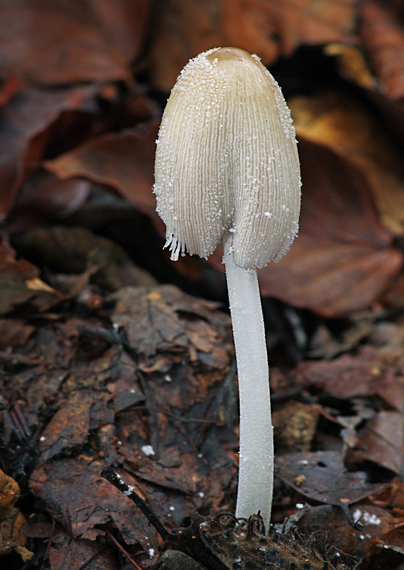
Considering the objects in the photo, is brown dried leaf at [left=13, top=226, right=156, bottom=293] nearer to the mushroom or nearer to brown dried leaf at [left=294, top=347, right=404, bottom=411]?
brown dried leaf at [left=294, top=347, right=404, bottom=411]

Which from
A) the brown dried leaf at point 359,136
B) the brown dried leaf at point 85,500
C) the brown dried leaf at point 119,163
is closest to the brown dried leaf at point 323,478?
the brown dried leaf at point 85,500

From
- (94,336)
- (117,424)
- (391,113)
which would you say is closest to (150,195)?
(94,336)

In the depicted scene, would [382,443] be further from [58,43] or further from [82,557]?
[58,43]

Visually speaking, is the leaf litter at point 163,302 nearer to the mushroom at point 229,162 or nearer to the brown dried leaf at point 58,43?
the brown dried leaf at point 58,43

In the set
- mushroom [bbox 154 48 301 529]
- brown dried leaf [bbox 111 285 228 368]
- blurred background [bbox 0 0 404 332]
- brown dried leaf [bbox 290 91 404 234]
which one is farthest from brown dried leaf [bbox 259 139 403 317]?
mushroom [bbox 154 48 301 529]

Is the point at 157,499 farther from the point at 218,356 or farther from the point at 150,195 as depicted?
the point at 150,195
